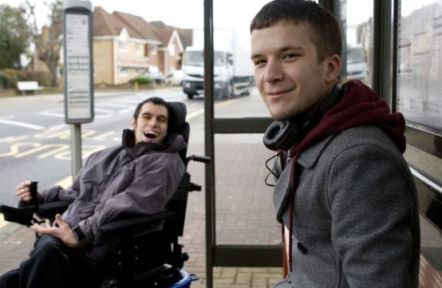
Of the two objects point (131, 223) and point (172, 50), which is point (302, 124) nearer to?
point (131, 223)

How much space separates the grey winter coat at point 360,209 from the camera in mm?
1190

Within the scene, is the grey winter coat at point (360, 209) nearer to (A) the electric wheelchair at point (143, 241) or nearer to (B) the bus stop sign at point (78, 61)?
(A) the electric wheelchair at point (143, 241)

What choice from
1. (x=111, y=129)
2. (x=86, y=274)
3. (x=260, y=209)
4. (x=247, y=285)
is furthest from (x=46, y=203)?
(x=111, y=129)

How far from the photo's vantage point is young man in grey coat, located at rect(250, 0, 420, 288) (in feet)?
3.94

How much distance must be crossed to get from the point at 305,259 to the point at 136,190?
5.73 ft

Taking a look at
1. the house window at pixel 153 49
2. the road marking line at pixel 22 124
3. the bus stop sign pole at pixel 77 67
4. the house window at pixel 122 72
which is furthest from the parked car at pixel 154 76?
the bus stop sign pole at pixel 77 67

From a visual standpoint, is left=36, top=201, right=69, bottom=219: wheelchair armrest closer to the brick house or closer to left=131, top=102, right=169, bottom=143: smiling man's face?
left=131, top=102, right=169, bottom=143: smiling man's face

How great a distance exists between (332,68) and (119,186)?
6.65ft

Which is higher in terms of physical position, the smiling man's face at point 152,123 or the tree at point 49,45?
the tree at point 49,45

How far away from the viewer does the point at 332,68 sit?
1.42 metres

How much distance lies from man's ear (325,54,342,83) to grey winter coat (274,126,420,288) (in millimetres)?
175

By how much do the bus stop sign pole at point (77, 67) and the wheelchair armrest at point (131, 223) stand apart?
5.31ft

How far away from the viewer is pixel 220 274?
4.43 m

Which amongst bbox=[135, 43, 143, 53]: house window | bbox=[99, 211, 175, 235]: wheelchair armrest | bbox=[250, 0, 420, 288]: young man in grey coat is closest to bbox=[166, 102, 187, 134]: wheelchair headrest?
bbox=[99, 211, 175, 235]: wheelchair armrest
